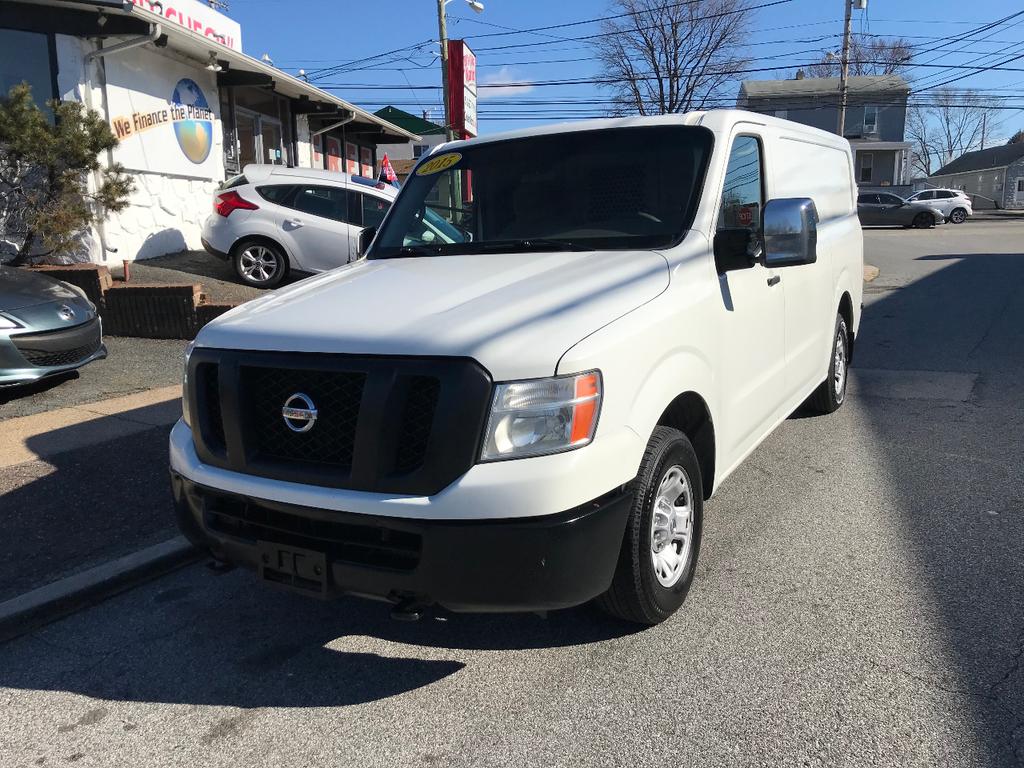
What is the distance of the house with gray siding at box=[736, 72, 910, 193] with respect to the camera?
167 ft

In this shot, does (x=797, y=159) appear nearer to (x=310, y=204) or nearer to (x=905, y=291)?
(x=310, y=204)

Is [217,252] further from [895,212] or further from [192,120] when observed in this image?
[895,212]

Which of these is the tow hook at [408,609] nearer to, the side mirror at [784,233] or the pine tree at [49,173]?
the side mirror at [784,233]

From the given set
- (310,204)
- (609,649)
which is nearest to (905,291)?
(310,204)

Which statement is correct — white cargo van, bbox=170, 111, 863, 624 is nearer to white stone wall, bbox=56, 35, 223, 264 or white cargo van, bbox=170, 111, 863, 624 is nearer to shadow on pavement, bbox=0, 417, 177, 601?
shadow on pavement, bbox=0, 417, 177, 601

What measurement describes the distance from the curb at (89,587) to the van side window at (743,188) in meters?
2.79

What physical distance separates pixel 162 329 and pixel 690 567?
7354 millimetres

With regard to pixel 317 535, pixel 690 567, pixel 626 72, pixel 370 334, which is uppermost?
pixel 626 72

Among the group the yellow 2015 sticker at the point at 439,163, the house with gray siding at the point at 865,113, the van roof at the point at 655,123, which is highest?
the house with gray siding at the point at 865,113

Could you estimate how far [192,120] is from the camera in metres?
A: 13.6

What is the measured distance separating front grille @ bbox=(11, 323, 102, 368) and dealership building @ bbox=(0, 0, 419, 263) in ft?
14.6

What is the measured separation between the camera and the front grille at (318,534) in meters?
2.68

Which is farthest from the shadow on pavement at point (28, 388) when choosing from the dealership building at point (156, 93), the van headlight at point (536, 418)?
the van headlight at point (536, 418)

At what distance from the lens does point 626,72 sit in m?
50.5
